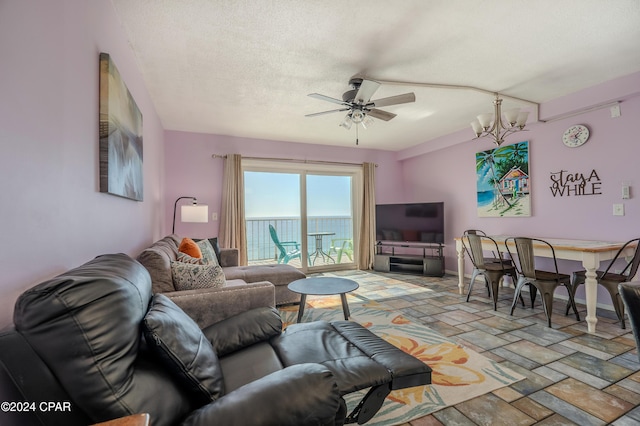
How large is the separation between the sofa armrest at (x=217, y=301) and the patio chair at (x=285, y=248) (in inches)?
128

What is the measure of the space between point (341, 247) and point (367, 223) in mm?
777

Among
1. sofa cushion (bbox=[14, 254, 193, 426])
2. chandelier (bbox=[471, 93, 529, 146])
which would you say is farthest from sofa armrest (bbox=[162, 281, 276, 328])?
chandelier (bbox=[471, 93, 529, 146])

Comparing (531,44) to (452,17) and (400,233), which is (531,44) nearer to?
(452,17)

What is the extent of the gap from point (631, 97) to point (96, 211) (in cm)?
483

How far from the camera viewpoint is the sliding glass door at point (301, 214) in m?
5.29

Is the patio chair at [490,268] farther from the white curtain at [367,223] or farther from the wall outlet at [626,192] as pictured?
the white curtain at [367,223]

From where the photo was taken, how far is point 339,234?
608 cm

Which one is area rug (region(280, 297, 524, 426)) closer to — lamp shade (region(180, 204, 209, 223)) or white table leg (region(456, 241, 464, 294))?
white table leg (region(456, 241, 464, 294))

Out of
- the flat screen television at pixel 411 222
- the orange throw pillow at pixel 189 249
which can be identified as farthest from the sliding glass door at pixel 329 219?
the orange throw pillow at pixel 189 249

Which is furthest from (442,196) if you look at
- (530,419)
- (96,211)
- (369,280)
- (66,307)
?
(66,307)

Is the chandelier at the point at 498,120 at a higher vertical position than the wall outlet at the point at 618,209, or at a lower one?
higher

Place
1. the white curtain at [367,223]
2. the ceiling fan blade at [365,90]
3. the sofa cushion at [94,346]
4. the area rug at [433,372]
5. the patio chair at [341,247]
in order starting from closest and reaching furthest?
the sofa cushion at [94,346], the area rug at [433,372], the ceiling fan blade at [365,90], the white curtain at [367,223], the patio chair at [341,247]

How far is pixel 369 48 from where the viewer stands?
237 centimetres

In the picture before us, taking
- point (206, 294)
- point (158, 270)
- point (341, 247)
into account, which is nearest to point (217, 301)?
point (206, 294)
